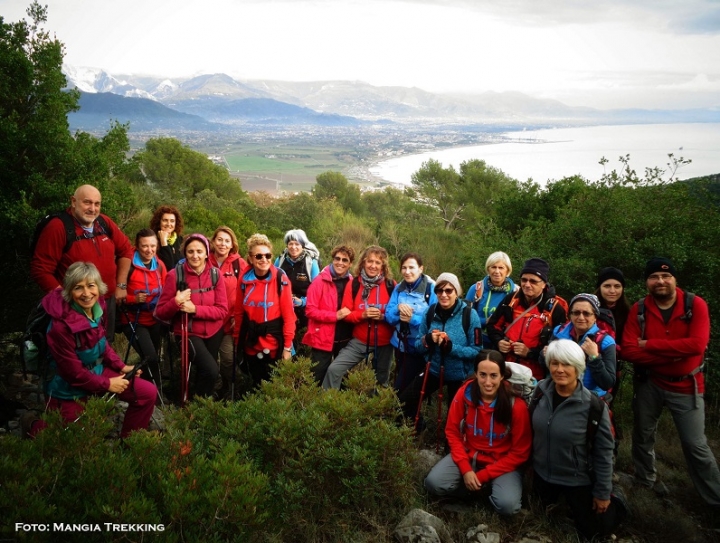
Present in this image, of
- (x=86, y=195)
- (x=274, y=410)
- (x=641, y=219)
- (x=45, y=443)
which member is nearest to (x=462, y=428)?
(x=274, y=410)

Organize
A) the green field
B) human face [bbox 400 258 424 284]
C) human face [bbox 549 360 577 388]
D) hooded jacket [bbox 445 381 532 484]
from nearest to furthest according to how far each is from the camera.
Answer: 1. human face [bbox 549 360 577 388]
2. hooded jacket [bbox 445 381 532 484]
3. human face [bbox 400 258 424 284]
4. the green field

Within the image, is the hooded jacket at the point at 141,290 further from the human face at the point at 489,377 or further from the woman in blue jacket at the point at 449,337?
the human face at the point at 489,377

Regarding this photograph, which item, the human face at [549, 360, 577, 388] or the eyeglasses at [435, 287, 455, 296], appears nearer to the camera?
the human face at [549, 360, 577, 388]

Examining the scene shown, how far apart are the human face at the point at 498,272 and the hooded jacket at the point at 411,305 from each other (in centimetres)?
68

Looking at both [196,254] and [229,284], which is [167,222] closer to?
[229,284]

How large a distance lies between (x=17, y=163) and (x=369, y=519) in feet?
22.8

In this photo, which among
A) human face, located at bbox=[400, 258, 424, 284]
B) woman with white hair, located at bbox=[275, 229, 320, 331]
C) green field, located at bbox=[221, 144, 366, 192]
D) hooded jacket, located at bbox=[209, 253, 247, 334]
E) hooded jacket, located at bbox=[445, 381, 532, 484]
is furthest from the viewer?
green field, located at bbox=[221, 144, 366, 192]

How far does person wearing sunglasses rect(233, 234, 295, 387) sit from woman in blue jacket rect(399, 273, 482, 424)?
1.59 metres

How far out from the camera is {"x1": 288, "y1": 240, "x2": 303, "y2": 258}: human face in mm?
6422

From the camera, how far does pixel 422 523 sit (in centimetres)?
349

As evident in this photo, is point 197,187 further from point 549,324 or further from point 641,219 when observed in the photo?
point 549,324

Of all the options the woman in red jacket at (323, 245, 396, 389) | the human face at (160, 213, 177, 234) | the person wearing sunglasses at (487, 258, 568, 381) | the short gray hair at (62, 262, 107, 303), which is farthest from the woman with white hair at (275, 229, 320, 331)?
the short gray hair at (62, 262, 107, 303)

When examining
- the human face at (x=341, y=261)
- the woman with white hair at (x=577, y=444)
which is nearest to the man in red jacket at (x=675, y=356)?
the woman with white hair at (x=577, y=444)

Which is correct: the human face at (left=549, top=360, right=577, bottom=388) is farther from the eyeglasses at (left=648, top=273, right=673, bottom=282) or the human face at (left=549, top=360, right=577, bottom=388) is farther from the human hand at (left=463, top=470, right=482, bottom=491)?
the eyeglasses at (left=648, top=273, right=673, bottom=282)
